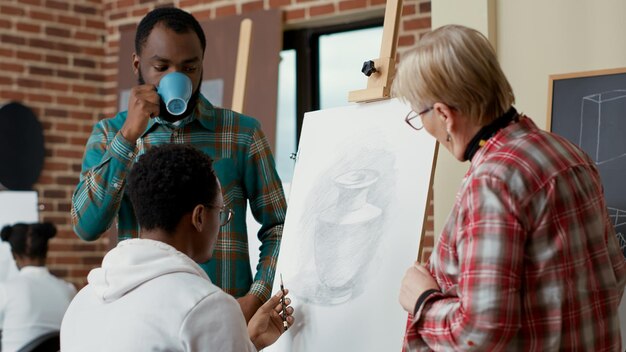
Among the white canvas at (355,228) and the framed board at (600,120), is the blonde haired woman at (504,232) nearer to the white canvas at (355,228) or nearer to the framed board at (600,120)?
the white canvas at (355,228)

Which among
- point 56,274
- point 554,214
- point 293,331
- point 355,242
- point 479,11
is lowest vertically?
point 56,274

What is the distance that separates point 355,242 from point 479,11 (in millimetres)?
1269

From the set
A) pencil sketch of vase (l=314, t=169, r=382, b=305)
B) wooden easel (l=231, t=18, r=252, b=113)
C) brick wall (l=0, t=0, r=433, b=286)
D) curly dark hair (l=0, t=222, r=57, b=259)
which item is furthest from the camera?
brick wall (l=0, t=0, r=433, b=286)

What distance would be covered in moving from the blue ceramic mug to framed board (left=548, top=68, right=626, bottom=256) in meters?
1.13

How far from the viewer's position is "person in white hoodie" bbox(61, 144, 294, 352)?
1.56 m

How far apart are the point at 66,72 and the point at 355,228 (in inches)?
140

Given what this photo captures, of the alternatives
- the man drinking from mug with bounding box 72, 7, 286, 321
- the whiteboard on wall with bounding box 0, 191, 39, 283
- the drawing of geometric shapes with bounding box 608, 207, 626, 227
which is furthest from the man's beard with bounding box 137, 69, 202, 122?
the whiteboard on wall with bounding box 0, 191, 39, 283

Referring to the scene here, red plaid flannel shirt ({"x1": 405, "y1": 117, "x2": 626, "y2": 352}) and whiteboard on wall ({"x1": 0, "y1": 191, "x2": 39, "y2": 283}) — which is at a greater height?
red plaid flannel shirt ({"x1": 405, "y1": 117, "x2": 626, "y2": 352})

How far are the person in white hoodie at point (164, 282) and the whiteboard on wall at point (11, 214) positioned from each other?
125 inches

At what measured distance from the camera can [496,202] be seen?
1378mm

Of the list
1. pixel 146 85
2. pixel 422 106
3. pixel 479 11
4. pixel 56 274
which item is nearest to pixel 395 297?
pixel 422 106

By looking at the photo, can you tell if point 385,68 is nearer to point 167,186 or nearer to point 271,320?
point 271,320

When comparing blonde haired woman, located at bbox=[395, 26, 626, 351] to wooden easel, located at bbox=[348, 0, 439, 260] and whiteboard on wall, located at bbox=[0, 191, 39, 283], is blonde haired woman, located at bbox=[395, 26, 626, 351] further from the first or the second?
whiteboard on wall, located at bbox=[0, 191, 39, 283]

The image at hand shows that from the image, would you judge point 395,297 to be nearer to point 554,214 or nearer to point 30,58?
point 554,214
